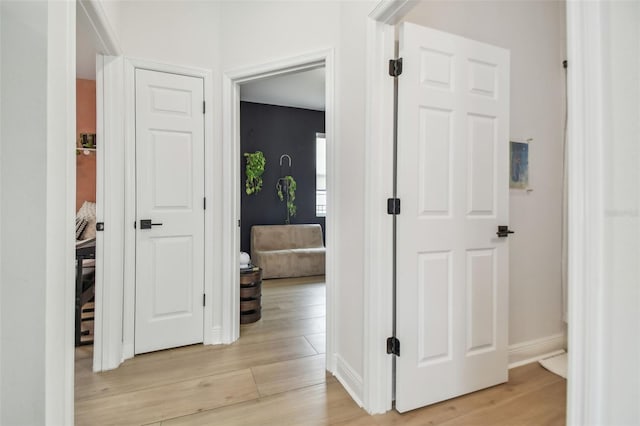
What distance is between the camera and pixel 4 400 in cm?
101

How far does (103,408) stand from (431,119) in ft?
7.90

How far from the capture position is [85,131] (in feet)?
13.0

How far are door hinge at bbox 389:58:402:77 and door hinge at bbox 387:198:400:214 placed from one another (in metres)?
0.67

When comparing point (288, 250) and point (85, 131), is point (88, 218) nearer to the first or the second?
point (85, 131)

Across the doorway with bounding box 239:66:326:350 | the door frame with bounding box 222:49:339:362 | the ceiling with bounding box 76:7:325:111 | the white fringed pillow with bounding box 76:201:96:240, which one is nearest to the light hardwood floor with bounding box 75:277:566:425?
the door frame with bounding box 222:49:339:362

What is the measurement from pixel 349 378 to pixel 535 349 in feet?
4.83

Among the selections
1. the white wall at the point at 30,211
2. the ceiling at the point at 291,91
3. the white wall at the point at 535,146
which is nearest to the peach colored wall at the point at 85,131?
the ceiling at the point at 291,91

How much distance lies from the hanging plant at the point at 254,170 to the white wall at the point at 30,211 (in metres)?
3.97

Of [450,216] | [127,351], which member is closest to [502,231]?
[450,216]

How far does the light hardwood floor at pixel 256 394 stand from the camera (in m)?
1.64
